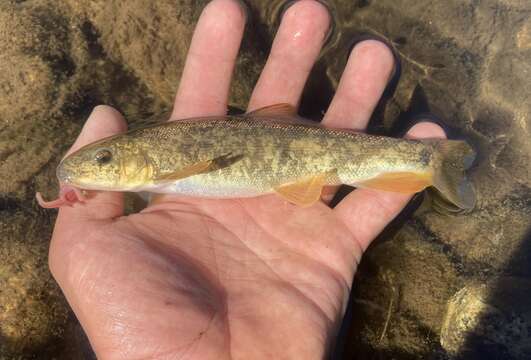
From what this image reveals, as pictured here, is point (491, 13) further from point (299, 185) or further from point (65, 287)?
point (65, 287)

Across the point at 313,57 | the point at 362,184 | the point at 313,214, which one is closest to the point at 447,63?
the point at 313,57

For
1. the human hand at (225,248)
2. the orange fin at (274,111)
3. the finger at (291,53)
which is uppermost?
the finger at (291,53)

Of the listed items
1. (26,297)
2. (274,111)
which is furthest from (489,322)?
(26,297)

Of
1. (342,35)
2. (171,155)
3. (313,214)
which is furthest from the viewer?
(342,35)

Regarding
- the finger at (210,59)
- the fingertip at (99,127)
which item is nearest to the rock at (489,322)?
the finger at (210,59)

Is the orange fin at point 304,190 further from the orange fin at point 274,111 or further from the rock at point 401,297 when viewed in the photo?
the rock at point 401,297

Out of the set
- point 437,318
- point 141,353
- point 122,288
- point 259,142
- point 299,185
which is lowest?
point 437,318

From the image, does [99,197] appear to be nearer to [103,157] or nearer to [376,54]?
[103,157]
